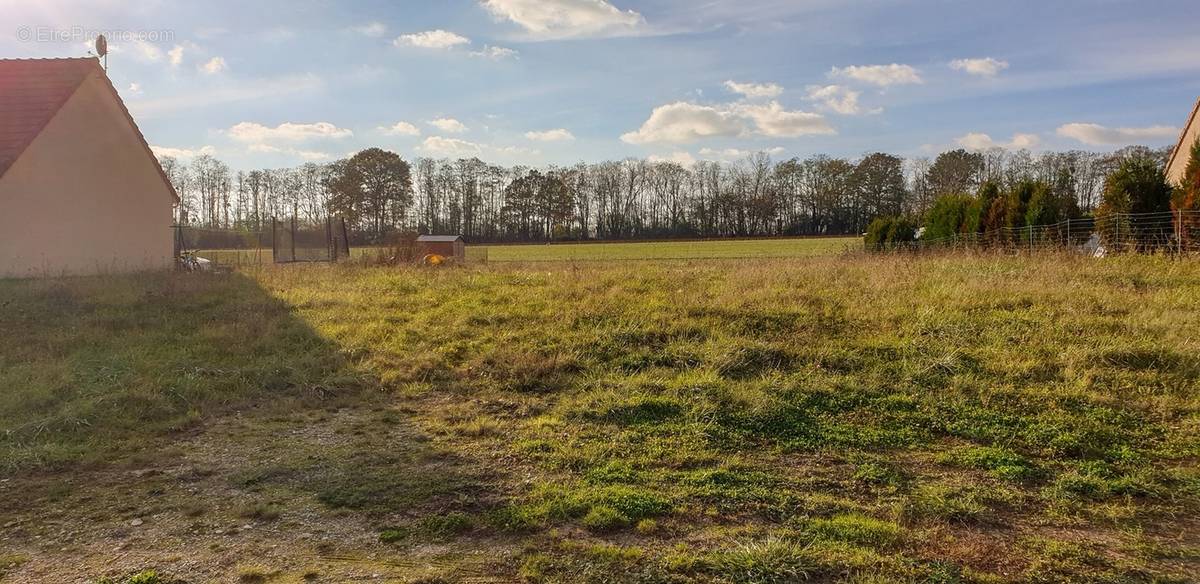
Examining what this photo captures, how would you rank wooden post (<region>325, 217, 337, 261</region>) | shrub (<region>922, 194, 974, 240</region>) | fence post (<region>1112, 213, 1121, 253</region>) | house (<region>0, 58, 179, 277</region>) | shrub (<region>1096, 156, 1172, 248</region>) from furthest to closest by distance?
wooden post (<region>325, 217, 337, 261</region>) < shrub (<region>922, 194, 974, 240</region>) < shrub (<region>1096, 156, 1172, 248</region>) < fence post (<region>1112, 213, 1121, 253</region>) < house (<region>0, 58, 179, 277</region>)

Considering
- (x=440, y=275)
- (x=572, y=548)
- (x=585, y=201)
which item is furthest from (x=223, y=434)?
(x=585, y=201)

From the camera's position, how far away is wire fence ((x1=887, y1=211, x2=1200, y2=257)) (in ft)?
44.0

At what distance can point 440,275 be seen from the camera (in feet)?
51.2

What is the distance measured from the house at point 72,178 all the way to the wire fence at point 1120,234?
22.4 m

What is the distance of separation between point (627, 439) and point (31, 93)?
62.7ft

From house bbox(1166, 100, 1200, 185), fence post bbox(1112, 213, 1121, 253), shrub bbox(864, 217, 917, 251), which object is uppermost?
house bbox(1166, 100, 1200, 185)

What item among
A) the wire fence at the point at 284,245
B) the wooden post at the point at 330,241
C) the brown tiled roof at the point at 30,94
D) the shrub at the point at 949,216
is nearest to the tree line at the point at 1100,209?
the shrub at the point at 949,216

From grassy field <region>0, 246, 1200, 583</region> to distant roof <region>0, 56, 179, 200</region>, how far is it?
7.87 m

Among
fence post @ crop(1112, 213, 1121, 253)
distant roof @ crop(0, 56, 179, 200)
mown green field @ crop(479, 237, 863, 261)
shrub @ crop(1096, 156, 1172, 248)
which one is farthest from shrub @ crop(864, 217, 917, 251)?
distant roof @ crop(0, 56, 179, 200)

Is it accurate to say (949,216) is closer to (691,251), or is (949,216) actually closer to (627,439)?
(627,439)

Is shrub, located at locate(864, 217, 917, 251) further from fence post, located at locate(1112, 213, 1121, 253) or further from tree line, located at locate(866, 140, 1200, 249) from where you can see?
fence post, located at locate(1112, 213, 1121, 253)

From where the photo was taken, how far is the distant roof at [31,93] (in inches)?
583

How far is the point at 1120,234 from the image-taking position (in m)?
15.1

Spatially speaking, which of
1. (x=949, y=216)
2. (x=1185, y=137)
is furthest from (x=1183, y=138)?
(x=949, y=216)
